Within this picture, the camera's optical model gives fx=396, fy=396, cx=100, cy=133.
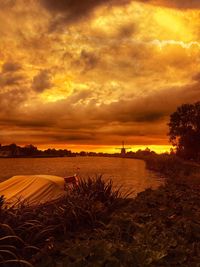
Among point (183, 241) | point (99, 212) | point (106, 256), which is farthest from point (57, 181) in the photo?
point (106, 256)

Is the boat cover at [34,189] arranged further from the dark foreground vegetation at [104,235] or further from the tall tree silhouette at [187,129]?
the tall tree silhouette at [187,129]

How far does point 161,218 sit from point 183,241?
6.31 feet

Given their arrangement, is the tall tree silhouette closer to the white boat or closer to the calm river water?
the calm river water

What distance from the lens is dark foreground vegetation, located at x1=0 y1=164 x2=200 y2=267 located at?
4.88 meters

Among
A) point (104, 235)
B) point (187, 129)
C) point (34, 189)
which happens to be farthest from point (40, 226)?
point (187, 129)

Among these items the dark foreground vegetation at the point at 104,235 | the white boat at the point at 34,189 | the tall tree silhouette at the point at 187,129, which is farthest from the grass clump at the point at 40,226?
the tall tree silhouette at the point at 187,129

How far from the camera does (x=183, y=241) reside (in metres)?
5.91

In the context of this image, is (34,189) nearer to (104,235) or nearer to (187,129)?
(104,235)

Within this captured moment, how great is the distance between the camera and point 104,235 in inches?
257

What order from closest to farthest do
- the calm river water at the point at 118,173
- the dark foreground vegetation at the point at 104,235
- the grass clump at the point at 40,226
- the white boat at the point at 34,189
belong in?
the dark foreground vegetation at the point at 104,235 → the grass clump at the point at 40,226 → the white boat at the point at 34,189 → the calm river water at the point at 118,173

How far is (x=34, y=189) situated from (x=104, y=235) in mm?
8829

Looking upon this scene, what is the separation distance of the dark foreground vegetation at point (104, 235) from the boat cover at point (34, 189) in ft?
11.8

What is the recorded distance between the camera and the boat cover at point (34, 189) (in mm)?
14637

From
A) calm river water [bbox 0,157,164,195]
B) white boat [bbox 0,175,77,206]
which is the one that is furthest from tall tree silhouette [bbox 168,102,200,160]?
white boat [bbox 0,175,77,206]
